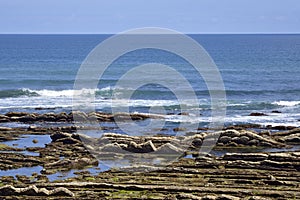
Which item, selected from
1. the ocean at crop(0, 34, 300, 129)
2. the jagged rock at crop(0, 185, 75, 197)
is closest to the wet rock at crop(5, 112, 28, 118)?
the ocean at crop(0, 34, 300, 129)

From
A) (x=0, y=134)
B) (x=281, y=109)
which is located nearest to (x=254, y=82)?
(x=281, y=109)

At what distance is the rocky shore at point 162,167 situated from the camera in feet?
115

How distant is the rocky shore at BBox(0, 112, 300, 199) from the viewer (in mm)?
35000

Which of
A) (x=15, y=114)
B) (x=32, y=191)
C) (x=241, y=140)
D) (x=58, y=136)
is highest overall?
(x=15, y=114)

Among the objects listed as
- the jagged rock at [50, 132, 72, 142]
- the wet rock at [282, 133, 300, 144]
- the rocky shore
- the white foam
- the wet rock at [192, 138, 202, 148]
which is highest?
the white foam

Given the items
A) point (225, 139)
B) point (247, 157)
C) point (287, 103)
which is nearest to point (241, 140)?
point (225, 139)

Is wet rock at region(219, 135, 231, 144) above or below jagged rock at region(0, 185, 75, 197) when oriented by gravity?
above

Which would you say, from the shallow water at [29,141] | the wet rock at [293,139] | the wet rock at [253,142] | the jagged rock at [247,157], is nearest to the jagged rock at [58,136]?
the shallow water at [29,141]

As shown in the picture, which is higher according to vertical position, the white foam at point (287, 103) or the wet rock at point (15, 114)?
the white foam at point (287, 103)

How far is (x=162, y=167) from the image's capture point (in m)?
41.9

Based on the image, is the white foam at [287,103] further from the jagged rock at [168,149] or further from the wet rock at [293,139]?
the jagged rock at [168,149]

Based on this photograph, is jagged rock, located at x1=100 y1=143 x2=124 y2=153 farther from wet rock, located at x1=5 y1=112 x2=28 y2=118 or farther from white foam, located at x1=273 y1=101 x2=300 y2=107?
white foam, located at x1=273 y1=101 x2=300 y2=107

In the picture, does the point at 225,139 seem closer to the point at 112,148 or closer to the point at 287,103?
the point at 112,148

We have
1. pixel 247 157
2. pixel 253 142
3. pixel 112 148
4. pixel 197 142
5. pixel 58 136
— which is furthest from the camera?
pixel 58 136
